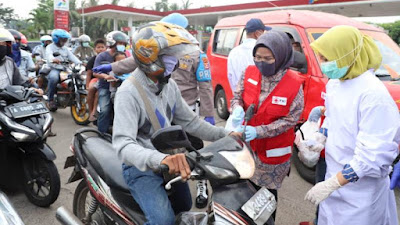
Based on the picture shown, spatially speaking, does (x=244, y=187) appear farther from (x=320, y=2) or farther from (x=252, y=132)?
(x=320, y=2)

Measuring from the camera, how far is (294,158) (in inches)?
173

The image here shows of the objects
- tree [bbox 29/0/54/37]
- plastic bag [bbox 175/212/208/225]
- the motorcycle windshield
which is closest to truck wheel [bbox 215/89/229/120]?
plastic bag [bbox 175/212/208/225]

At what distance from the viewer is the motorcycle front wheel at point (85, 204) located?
2443 mm

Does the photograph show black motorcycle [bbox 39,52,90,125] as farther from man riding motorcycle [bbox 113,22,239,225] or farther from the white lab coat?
the white lab coat

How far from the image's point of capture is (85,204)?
8.64 feet

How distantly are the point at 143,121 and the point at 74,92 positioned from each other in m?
5.26

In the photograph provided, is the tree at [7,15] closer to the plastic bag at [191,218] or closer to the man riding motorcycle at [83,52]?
the man riding motorcycle at [83,52]

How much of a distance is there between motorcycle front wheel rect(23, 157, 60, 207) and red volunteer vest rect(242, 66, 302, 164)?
1.97 metres

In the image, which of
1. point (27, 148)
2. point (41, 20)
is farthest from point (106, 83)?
point (41, 20)

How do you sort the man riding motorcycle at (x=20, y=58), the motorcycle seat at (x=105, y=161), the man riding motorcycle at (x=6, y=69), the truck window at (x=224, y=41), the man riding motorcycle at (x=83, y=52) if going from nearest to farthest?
the motorcycle seat at (x=105, y=161) < the man riding motorcycle at (x=6, y=69) < the man riding motorcycle at (x=20, y=58) < the truck window at (x=224, y=41) < the man riding motorcycle at (x=83, y=52)

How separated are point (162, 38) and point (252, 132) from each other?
3.19 ft

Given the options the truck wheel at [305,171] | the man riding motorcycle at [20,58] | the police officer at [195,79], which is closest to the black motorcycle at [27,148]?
the police officer at [195,79]

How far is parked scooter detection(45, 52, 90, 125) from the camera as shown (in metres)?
6.50

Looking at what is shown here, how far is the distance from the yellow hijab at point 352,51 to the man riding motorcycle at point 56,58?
19.7ft
